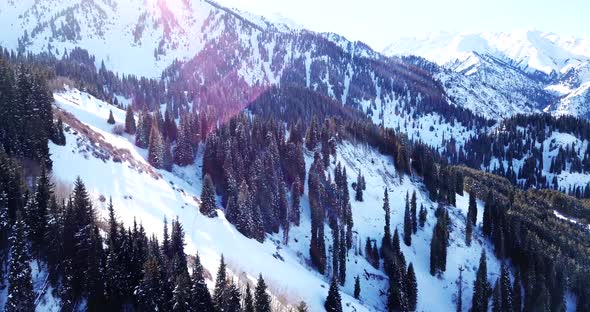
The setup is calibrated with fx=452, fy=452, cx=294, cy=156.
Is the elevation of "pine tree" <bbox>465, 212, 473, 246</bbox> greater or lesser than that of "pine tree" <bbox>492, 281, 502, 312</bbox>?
greater

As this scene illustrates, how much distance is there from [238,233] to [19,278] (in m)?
43.4

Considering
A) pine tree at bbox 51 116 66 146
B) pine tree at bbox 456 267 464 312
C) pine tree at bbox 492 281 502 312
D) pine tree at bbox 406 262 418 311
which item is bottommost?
pine tree at bbox 456 267 464 312

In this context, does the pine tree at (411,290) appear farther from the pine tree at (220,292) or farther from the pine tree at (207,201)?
the pine tree at (220,292)

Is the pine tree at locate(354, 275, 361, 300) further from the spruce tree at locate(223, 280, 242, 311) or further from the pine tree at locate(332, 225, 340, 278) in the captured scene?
the spruce tree at locate(223, 280, 242, 311)

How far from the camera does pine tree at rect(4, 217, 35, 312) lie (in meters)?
45.1

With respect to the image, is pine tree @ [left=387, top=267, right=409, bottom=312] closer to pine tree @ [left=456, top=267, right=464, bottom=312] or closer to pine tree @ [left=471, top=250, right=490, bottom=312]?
pine tree @ [left=471, top=250, right=490, bottom=312]

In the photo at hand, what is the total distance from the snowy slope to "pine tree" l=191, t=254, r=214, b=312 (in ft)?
33.0

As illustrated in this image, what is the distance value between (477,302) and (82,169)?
289 ft

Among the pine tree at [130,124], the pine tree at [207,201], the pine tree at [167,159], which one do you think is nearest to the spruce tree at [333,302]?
the pine tree at [207,201]

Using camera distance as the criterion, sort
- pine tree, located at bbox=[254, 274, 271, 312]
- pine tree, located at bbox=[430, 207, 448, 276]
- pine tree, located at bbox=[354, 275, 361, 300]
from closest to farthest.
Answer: pine tree, located at bbox=[254, 274, 271, 312], pine tree, located at bbox=[354, 275, 361, 300], pine tree, located at bbox=[430, 207, 448, 276]

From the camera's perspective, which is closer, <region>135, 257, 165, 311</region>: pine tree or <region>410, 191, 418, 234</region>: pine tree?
<region>135, 257, 165, 311</region>: pine tree

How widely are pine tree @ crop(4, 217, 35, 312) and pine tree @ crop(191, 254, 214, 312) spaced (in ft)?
55.3

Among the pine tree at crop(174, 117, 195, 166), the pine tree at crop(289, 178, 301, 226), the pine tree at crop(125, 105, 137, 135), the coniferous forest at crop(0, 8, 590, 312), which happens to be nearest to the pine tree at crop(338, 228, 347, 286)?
the coniferous forest at crop(0, 8, 590, 312)

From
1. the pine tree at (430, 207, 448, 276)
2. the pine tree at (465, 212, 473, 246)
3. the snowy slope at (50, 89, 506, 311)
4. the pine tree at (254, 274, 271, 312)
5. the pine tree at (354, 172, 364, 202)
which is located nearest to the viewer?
the pine tree at (254, 274, 271, 312)
